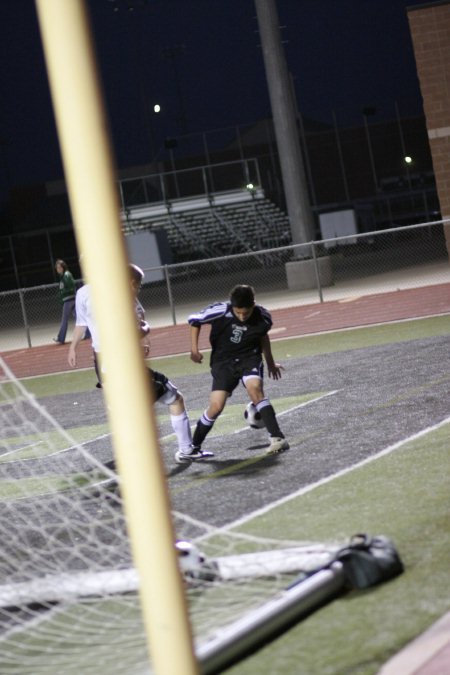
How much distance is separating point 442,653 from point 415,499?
2.93 metres

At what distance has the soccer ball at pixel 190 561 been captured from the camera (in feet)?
21.8

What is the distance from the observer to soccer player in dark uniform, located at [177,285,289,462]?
1048 cm

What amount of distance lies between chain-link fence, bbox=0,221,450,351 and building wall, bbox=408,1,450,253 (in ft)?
6.13

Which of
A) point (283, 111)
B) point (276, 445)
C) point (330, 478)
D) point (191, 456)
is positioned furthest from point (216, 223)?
point (330, 478)

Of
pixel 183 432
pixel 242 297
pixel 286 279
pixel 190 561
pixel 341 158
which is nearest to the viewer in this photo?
pixel 190 561

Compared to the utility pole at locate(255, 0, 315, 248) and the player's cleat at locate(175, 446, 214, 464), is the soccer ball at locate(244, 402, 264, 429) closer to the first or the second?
the player's cleat at locate(175, 446, 214, 464)

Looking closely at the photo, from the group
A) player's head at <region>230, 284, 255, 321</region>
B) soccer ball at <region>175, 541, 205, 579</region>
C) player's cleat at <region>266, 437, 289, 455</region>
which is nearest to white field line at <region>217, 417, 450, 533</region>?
player's cleat at <region>266, 437, 289, 455</region>

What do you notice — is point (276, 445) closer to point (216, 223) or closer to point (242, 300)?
point (242, 300)

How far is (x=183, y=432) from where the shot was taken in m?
10.8

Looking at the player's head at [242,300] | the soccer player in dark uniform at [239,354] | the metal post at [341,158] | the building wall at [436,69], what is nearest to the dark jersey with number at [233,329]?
the soccer player in dark uniform at [239,354]

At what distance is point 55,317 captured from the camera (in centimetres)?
3609

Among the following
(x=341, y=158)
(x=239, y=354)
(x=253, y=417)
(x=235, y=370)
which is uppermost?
(x=341, y=158)

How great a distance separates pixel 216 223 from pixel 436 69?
2255 cm

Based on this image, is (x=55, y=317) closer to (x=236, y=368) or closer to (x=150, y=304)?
(x=150, y=304)
